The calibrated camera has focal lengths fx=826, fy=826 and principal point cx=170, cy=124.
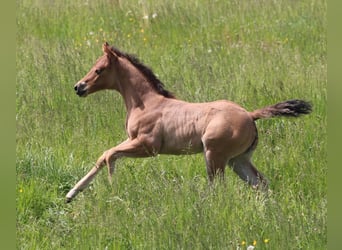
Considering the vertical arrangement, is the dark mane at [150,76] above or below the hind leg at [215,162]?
above

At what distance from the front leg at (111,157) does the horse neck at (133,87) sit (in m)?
0.49

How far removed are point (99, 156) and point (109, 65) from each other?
862 mm

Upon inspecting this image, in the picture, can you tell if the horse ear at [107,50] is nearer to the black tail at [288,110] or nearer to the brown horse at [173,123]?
the brown horse at [173,123]

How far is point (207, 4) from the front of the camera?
1364 centimetres

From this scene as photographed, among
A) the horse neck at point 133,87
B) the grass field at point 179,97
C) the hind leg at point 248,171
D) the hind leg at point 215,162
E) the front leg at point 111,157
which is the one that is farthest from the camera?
the horse neck at point 133,87

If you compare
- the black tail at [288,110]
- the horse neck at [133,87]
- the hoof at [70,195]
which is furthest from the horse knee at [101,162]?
the black tail at [288,110]

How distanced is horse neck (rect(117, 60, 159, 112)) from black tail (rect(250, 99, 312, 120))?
1229mm

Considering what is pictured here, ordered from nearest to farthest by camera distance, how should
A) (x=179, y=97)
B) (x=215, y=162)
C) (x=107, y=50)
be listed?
(x=215, y=162) → (x=107, y=50) → (x=179, y=97)

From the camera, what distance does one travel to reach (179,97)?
29.8ft

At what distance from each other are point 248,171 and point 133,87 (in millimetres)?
1407

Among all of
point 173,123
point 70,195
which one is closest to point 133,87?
point 173,123

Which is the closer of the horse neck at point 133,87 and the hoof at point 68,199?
the hoof at point 68,199

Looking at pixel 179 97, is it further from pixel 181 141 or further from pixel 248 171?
pixel 248 171

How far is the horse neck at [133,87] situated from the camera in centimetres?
757
